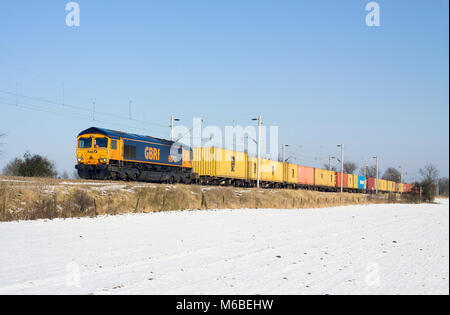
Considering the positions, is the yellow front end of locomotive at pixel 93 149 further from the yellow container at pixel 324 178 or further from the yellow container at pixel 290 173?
the yellow container at pixel 324 178

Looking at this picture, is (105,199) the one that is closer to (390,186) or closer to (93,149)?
(93,149)

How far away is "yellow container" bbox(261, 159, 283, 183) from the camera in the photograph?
153ft

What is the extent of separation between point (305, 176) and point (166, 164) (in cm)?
2739

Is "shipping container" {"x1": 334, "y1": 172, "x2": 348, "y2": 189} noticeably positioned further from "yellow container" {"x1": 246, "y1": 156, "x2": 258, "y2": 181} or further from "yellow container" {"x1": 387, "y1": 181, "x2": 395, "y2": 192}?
"yellow container" {"x1": 246, "y1": 156, "x2": 258, "y2": 181}

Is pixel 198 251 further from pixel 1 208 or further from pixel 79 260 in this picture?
pixel 1 208

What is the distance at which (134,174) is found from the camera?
30328mm

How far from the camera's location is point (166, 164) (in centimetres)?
3412

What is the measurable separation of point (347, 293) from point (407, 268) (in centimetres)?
267

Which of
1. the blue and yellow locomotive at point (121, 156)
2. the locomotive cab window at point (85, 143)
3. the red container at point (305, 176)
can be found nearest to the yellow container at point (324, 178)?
the red container at point (305, 176)

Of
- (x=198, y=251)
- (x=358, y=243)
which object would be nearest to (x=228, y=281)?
(x=198, y=251)

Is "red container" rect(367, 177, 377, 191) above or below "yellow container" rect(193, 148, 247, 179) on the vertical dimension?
below

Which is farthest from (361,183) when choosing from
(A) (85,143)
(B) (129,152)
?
(A) (85,143)

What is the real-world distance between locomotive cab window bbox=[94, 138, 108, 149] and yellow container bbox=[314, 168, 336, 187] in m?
38.1

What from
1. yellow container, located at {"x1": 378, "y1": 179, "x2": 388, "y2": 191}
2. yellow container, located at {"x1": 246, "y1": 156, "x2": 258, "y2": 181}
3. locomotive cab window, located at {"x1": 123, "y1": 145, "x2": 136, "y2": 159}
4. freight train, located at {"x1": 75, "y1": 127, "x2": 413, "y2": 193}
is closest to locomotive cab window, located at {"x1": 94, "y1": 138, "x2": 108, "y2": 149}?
freight train, located at {"x1": 75, "y1": 127, "x2": 413, "y2": 193}
